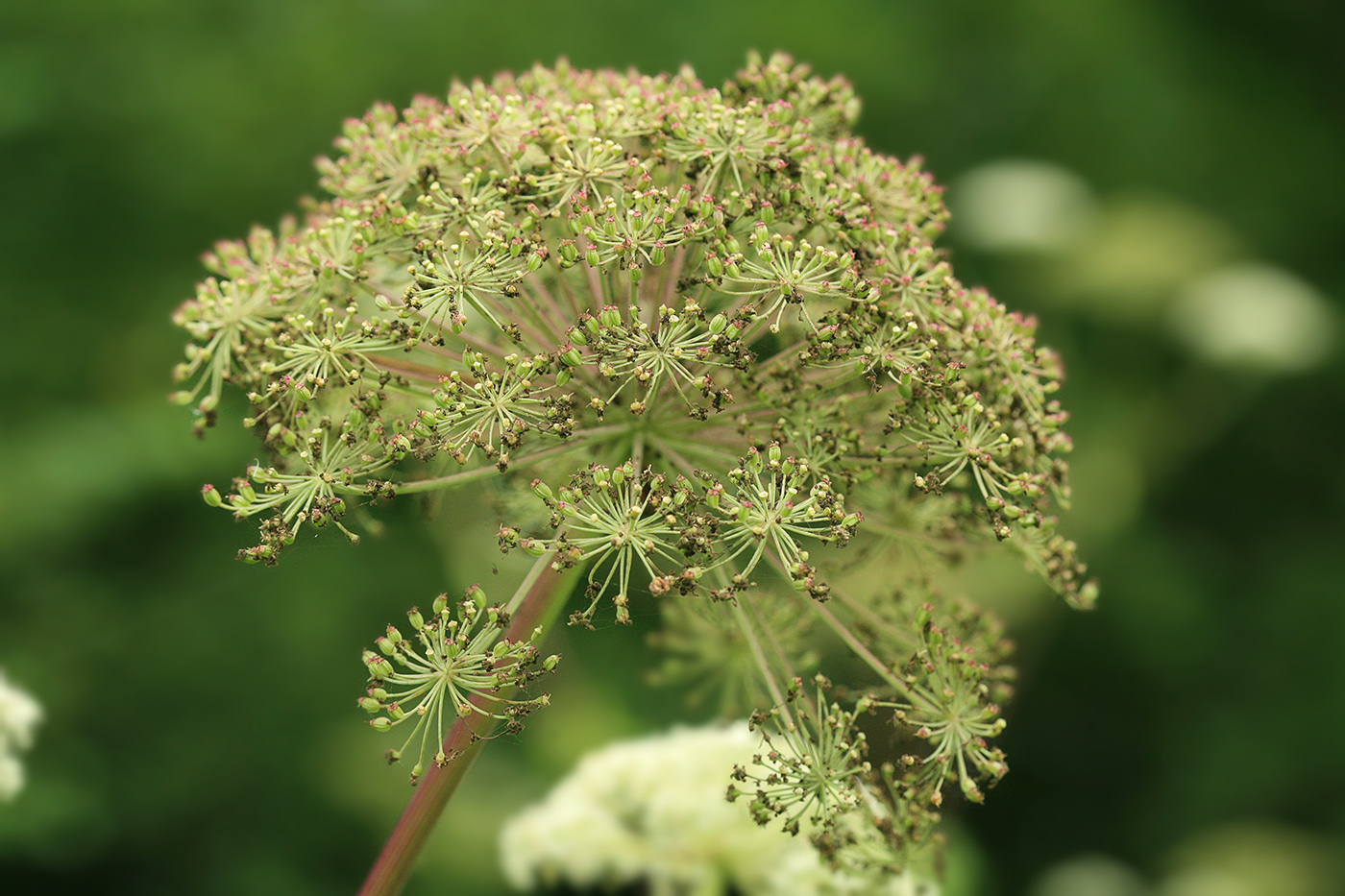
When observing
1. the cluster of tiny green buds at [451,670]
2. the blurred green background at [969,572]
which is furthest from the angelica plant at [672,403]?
the blurred green background at [969,572]

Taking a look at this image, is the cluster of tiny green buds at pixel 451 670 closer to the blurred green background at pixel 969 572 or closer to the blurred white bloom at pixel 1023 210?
the blurred green background at pixel 969 572

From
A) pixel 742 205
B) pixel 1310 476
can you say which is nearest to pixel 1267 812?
pixel 1310 476

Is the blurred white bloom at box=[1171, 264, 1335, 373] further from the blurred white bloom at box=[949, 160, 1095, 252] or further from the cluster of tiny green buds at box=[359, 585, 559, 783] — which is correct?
the cluster of tiny green buds at box=[359, 585, 559, 783]

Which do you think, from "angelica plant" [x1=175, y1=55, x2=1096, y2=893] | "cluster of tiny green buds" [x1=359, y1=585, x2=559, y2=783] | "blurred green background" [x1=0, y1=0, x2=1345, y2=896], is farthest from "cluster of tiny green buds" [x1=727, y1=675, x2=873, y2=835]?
"blurred green background" [x1=0, y1=0, x2=1345, y2=896]

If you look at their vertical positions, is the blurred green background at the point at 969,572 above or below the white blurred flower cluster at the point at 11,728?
above

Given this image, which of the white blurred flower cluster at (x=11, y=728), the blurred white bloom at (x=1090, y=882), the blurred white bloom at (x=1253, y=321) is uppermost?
the blurred white bloom at (x=1253, y=321)

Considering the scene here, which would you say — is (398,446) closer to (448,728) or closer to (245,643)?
(448,728)

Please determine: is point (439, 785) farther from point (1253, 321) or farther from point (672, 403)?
point (1253, 321)
